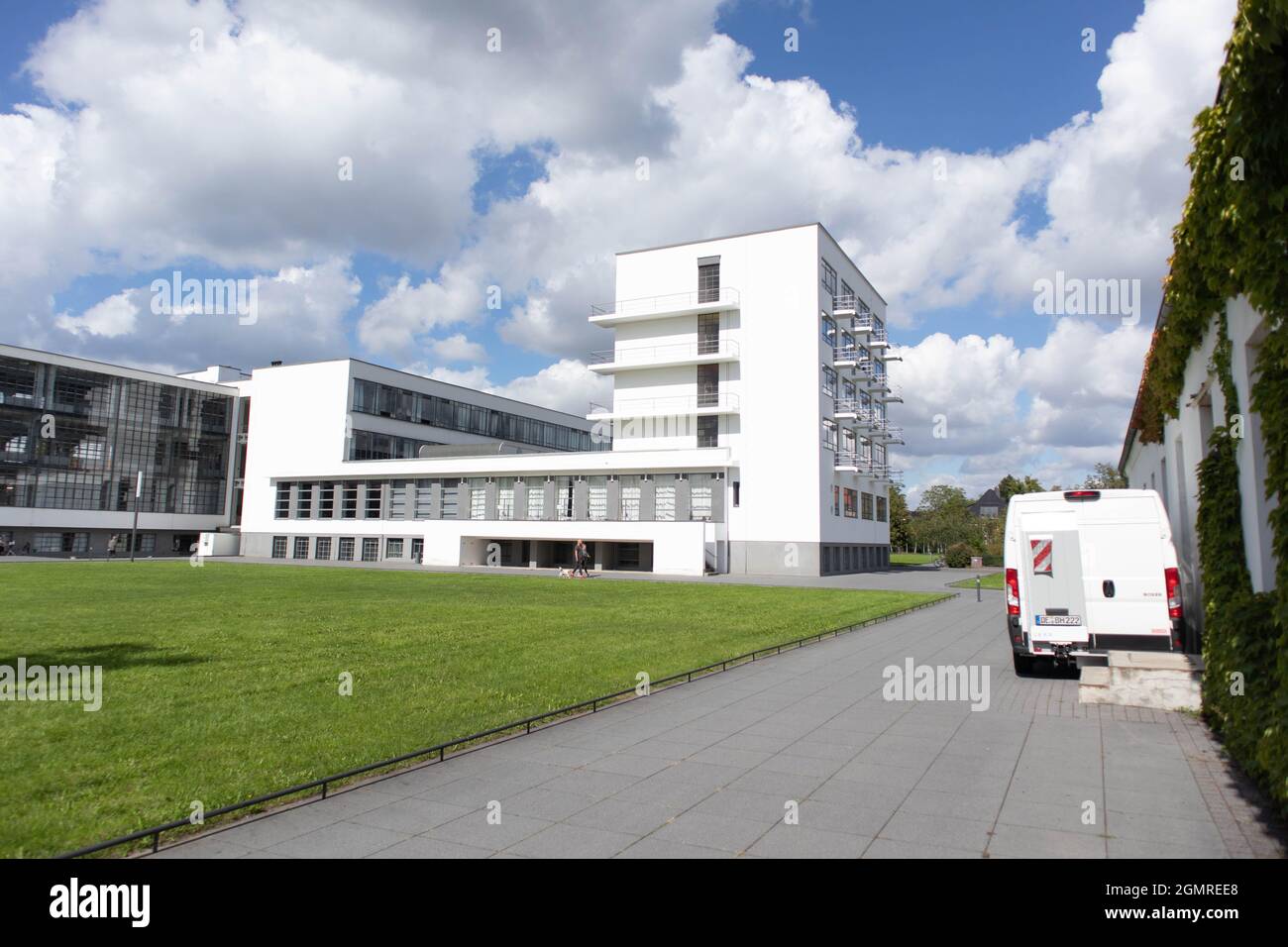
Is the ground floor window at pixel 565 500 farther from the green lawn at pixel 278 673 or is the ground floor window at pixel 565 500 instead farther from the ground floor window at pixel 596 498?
the green lawn at pixel 278 673

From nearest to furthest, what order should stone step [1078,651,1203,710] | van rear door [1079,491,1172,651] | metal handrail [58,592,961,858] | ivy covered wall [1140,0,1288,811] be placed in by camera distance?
ivy covered wall [1140,0,1288,811]
metal handrail [58,592,961,858]
stone step [1078,651,1203,710]
van rear door [1079,491,1172,651]

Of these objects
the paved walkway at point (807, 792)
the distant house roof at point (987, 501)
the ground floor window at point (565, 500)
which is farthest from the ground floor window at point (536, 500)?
the distant house roof at point (987, 501)

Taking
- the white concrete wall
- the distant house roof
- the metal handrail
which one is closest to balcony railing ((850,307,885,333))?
the white concrete wall

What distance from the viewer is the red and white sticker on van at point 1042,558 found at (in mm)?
10844

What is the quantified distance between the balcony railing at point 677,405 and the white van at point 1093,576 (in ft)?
124

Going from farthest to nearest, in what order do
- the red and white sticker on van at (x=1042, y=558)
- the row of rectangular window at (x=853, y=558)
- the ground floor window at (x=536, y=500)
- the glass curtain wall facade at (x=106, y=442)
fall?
the glass curtain wall facade at (x=106, y=442), the ground floor window at (x=536, y=500), the row of rectangular window at (x=853, y=558), the red and white sticker on van at (x=1042, y=558)

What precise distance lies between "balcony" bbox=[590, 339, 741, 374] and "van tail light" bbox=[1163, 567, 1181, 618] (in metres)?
40.0

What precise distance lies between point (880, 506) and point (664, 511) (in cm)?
2384

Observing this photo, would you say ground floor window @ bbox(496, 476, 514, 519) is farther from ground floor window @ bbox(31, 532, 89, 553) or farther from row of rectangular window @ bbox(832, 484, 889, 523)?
ground floor window @ bbox(31, 532, 89, 553)

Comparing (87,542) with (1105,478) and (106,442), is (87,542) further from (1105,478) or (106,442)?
(1105,478)

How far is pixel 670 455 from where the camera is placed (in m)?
46.8

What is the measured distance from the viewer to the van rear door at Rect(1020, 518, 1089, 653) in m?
10.7
